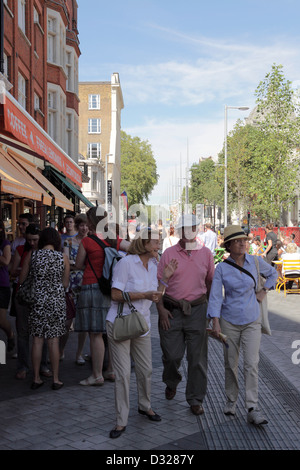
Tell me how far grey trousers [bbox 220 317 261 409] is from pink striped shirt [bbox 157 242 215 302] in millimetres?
373

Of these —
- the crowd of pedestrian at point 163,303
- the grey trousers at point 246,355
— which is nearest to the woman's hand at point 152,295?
the crowd of pedestrian at point 163,303

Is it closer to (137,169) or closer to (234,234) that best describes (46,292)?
(234,234)

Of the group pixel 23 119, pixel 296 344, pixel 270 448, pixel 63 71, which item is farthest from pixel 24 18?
pixel 270 448

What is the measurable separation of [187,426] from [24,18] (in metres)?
17.4

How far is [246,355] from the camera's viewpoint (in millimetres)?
5305

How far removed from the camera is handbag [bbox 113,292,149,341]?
4.91 m

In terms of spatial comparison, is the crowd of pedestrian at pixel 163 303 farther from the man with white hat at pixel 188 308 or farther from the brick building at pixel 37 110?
the brick building at pixel 37 110

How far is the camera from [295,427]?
507cm

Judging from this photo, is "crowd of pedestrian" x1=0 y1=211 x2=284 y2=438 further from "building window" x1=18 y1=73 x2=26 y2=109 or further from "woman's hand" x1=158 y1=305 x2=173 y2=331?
"building window" x1=18 y1=73 x2=26 y2=109

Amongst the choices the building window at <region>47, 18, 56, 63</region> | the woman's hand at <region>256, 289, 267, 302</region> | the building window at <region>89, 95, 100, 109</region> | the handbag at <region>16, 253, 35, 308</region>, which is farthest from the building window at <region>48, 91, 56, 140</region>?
→ the building window at <region>89, 95, 100, 109</region>

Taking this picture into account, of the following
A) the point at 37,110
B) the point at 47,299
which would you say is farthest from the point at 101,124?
the point at 47,299

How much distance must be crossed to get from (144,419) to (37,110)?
17.5 metres

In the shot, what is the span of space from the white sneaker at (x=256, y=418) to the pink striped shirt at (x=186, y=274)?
1126 millimetres
